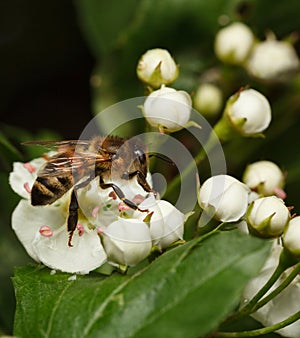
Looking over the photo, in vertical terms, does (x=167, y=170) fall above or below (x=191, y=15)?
below

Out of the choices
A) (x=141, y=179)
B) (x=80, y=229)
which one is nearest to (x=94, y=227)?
(x=80, y=229)

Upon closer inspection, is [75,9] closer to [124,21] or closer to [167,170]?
[124,21]

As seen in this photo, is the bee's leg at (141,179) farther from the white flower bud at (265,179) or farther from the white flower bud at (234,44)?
the white flower bud at (234,44)

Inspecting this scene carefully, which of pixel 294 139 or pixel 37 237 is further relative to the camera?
pixel 294 139

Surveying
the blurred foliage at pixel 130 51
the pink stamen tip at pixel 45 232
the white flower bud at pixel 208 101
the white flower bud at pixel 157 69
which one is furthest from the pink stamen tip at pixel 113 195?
the white flower bud at pixel 208 101

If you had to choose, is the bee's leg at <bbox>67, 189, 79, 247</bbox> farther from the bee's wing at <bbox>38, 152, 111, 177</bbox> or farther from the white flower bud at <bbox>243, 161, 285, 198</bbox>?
the white flower bud at <bbox>243, 161, 285, 198</bbox>

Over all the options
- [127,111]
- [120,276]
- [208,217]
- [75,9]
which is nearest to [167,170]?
[127,111]
